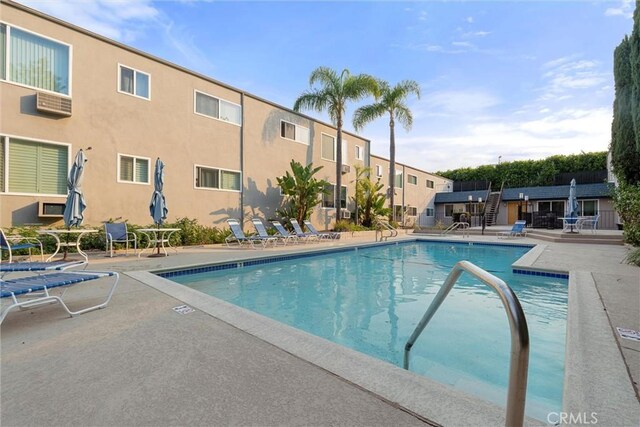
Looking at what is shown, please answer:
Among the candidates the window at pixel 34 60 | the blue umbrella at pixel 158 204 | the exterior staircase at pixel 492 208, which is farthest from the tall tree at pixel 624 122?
the exterior staircase at pixel 492 208

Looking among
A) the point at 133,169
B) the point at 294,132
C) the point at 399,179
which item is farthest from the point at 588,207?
the point at 133,169

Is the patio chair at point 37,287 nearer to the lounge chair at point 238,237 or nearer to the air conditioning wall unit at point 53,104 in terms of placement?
the lounge chair at point 238,237

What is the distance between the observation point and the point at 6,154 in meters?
8.20

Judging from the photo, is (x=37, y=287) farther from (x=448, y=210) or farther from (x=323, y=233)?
(x=448, y=210)

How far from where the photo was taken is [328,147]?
19.6 m

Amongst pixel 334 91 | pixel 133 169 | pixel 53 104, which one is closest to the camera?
pixel 53 104

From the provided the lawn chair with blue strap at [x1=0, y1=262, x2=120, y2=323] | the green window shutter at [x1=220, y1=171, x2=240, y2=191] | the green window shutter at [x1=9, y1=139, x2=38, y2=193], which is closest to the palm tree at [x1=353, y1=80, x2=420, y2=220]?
the green window shutter at [x1=220, y1=171, x2=240, y2=191]

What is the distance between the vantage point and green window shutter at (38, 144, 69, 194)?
29.0 feet

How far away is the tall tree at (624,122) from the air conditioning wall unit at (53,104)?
57.1 feet

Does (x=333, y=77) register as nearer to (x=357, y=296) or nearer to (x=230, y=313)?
(x=357, y=296)

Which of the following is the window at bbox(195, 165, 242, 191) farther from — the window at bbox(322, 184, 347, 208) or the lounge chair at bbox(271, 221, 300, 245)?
the window at bbox(322, 184, 347, 208)

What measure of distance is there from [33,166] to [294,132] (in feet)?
37.3

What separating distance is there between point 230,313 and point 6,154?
9074 millimetres

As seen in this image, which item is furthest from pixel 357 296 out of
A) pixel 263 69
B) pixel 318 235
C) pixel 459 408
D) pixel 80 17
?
pixel 80 17
